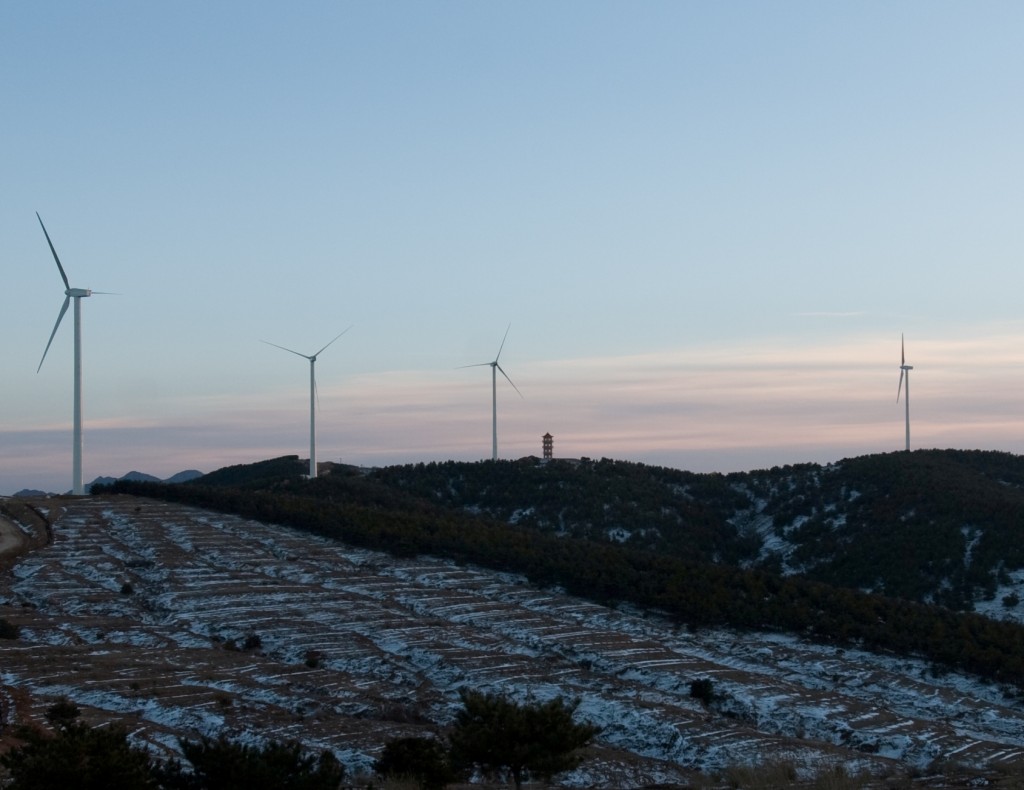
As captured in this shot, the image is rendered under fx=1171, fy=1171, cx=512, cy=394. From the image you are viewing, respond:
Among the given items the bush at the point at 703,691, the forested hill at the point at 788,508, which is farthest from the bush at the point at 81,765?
the forested hill at the point at 788,508

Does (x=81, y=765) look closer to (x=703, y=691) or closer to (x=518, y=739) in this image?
(x=518, y=739)

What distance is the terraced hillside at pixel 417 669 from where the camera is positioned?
2797 cm

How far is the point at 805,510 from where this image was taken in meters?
76.8

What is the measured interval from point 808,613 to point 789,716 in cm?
1251

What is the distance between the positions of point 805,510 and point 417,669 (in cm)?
4715

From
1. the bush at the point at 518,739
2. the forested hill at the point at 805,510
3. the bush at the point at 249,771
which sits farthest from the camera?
the forested hill at the point at 805,510

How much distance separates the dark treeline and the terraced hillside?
Answer: 131cm

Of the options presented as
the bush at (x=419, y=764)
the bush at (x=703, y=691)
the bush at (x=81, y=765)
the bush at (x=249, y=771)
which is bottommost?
the bush at (x=703, y=691)

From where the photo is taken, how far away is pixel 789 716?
3142cm

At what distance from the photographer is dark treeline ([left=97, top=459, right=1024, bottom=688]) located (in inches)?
1580

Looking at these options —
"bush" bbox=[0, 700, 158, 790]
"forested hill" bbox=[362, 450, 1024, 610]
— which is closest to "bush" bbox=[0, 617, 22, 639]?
"bush" bbox=[0, 700, 158, 790]

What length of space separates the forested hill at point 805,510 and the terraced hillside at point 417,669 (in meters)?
22.2

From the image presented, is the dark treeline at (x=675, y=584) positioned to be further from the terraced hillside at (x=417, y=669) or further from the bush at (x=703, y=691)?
the bush at (x=703, y=691)

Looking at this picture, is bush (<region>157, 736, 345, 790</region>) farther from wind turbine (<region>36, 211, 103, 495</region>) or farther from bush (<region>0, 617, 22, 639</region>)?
wind turbine (<region>36, 211, 103, 495</region>)
